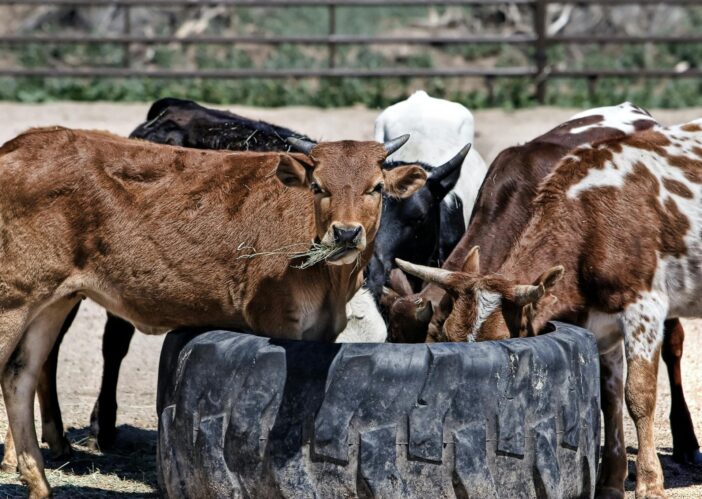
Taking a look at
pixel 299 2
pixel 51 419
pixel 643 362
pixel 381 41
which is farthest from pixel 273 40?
pixel 643 362

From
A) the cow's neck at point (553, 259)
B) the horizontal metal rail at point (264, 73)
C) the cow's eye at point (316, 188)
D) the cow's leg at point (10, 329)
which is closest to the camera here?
the cow's eye at point (316, 188)

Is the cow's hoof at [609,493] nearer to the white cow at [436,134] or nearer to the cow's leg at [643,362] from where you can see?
the cow's leg at [643,362]

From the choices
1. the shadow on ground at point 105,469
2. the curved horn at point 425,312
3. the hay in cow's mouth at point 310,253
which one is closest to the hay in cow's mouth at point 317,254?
the hay in cow's mouth at point 310,253

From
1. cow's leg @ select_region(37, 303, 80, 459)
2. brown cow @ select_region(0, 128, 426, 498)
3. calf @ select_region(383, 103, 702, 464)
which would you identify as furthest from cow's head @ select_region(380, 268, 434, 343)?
cow's leg @ select_region(37, 303, 80, 459)

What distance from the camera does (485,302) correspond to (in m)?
4.85

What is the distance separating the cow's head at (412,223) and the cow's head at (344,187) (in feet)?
6.45

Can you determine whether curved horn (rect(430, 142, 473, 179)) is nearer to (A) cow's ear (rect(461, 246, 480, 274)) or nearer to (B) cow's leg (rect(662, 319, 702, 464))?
(A) cow's ear (rect(461, 246, 480, 274))

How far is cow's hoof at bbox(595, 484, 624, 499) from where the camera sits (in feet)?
17.5

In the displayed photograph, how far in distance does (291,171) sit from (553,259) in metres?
1.43

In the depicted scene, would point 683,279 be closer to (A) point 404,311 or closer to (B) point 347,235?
(A) point 404,311

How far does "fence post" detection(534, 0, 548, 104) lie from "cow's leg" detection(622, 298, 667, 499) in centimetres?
964

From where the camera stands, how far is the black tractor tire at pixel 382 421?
4160 millimetres

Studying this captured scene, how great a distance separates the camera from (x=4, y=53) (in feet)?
65.0

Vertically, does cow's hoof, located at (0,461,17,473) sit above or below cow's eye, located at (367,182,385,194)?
below
